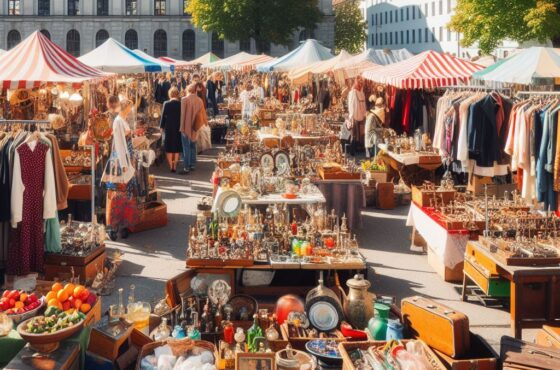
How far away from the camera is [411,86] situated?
13.5 m

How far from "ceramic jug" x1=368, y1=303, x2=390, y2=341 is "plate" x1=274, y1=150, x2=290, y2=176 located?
567 cm

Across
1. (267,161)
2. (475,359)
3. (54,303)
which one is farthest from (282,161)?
(475,359)

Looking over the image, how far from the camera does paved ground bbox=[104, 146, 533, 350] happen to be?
7.76 m

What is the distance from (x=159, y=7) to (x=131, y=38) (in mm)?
3690

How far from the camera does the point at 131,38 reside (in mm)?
64125

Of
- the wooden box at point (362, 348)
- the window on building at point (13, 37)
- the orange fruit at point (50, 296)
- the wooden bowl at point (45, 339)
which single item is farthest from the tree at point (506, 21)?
the window on building at point (13, 37)

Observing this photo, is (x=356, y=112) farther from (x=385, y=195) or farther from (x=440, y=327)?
(x=440, y=327)

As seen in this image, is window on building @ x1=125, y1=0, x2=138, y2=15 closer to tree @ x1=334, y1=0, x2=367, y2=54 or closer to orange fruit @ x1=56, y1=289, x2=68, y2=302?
tree @ x1=334, y1=0, x2=367, y2=54

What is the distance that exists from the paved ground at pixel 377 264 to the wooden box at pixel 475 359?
1.32 metres

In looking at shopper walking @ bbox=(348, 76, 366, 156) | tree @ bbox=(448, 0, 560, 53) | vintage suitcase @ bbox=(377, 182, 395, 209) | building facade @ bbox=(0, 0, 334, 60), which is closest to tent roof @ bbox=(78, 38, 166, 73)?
shopper walking @ bbox=(348, 76, 366, 156)

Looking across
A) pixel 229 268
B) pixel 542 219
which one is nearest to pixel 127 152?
pixel 229 268

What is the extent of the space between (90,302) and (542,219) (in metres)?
5.06

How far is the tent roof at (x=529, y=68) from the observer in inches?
442

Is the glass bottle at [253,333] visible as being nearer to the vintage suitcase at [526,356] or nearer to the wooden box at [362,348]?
the wooden box at [362,348]
